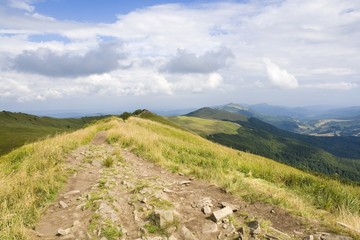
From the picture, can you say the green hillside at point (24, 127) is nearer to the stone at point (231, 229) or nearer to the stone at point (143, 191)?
the stone at point (143, 191)

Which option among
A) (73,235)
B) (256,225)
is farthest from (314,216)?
(73,235)

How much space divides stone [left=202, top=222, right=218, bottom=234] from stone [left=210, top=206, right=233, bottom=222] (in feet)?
0.67

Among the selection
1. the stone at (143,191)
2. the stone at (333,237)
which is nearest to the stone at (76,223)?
the stone at (143,191)

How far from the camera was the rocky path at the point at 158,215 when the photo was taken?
7684 millimetres

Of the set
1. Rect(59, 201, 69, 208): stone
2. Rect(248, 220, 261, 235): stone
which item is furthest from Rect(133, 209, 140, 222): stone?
Rect(248, 220, 261, 235): stone

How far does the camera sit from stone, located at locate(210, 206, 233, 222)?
8488mm

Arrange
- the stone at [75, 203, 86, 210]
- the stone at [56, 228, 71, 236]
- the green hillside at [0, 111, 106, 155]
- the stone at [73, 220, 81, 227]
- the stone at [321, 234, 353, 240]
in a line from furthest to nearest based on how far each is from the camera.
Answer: the green hillside at [0, 111, 106, 155] → the stone at [75, 203, 86, 210] → the stone at [73, 220, 81, 227] → the stone at [56, 228, 71, 236] → the stone at [321, 234, 353, 240]

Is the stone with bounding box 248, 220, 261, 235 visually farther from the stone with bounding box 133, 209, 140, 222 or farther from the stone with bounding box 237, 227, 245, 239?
the stone with bounding box 133, 209, 140, 222

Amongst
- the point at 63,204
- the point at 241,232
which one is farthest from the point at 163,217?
the point at 63,204

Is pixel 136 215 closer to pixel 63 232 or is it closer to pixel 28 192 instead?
pixel 63 232

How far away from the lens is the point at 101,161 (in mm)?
16172

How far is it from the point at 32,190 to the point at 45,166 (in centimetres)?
360

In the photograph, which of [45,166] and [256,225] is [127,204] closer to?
[256,225]

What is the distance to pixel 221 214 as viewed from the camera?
8.70m
